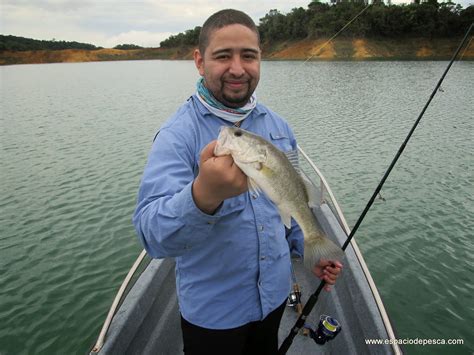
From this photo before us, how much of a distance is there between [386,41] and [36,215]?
7754cm

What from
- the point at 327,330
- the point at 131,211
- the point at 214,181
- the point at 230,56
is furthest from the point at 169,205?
the point at 131,211

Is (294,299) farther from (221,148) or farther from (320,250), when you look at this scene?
(221,148)

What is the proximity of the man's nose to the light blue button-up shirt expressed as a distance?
333 millimetres

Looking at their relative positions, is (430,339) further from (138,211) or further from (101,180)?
(101,180)

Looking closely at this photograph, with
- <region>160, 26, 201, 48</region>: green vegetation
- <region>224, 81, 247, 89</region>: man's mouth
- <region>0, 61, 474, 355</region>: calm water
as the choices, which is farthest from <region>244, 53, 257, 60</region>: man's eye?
<region>160, 26, 201, 48</region>: green vegetation

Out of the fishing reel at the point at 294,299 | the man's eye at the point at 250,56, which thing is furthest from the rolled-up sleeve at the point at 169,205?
the fishing reel at the point at 294,299

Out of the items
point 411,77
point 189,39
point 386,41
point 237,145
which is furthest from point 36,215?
point 189,39

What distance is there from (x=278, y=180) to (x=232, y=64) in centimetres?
89

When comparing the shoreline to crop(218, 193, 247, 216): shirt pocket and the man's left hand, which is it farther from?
crop(218, 193, 247, 216): shirt pocket

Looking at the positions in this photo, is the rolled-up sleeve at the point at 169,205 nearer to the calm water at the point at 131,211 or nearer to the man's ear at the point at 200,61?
the man's ear at the point at 200,61

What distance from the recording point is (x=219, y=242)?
7.63 feet

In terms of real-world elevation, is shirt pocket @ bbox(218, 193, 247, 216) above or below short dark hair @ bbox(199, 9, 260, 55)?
below

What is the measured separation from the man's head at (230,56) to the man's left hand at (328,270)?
1.53 metres

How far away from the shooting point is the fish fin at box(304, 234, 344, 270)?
2.50 m
